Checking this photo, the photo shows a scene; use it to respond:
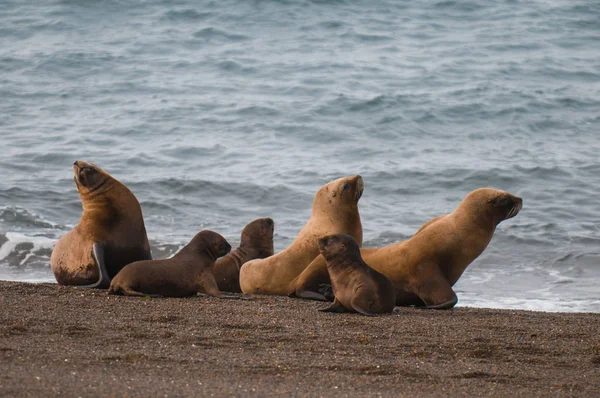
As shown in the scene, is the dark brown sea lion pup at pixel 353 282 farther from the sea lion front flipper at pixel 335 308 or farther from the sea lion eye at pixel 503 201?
the sea lion eye at pixel 503 201

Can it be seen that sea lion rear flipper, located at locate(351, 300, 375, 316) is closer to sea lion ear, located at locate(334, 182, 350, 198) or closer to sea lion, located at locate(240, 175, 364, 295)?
sea lion, located at locate(240, 175, 364, 295)

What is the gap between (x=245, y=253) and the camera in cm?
887

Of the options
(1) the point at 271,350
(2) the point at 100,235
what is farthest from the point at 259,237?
(1) the point at 271,350

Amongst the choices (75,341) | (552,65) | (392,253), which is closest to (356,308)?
(392,253)

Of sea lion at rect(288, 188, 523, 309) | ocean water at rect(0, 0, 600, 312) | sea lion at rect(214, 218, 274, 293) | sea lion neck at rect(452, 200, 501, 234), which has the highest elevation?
sea lion neck at rect(452, 200, 501, 234)

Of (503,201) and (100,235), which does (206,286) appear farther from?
(503,201)

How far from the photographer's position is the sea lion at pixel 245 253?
8.61 meters

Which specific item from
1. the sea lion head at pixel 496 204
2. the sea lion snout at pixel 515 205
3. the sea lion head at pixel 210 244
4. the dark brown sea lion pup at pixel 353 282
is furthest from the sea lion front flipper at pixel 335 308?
the sea lion snout at pixel 515 205

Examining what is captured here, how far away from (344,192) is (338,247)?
133cm

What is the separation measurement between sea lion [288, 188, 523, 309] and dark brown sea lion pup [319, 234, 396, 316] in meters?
0.56

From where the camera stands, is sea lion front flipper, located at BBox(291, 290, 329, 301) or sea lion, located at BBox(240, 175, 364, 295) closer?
sea lion front flipper, located at BBox(291, 290, 329, 301)

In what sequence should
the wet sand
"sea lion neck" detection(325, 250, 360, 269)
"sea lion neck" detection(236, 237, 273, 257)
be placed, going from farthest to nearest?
"sea lion neck" detection(236, 237, 273, 257), "sea lion neck" detection(325, 250, 360, 269), the wet sand

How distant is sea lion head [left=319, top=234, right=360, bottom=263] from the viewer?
23.3 feet

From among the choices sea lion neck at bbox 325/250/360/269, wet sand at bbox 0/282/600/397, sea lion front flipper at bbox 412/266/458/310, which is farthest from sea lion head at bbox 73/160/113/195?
sea lion front flipper at bbox 412/266/458/310
